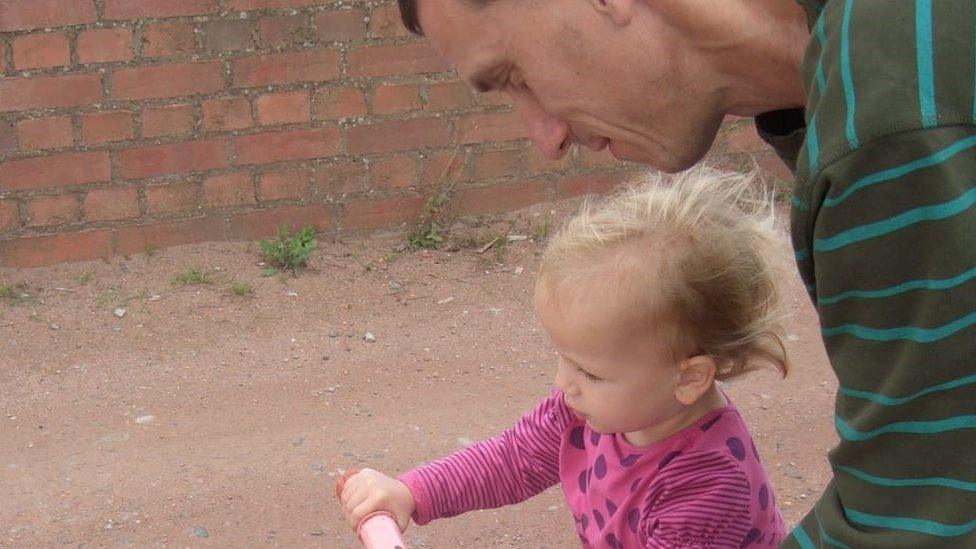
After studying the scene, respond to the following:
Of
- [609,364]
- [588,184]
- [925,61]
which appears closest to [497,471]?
[609,364]

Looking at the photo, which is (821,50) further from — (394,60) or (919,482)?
(394,60)

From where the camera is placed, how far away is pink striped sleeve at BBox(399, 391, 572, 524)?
2281 millimetres

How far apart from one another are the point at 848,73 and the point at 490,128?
12.5 ft

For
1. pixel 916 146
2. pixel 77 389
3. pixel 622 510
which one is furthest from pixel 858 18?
pixel 77 389

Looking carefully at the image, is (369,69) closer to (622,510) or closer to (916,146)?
(622,510)

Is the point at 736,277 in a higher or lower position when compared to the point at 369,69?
higher

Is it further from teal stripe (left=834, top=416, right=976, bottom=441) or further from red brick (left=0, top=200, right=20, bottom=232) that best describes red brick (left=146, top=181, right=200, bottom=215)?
teal stripe (left=834, top=416, right=976, bottom=441)

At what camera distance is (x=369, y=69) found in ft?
16.0

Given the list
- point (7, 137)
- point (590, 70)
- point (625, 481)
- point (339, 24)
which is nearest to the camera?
point (590, 70)

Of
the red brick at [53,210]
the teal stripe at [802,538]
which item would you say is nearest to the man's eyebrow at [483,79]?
the teal stripe at [802,538]

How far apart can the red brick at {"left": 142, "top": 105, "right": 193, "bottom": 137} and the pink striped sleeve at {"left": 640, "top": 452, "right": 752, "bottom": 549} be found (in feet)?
10.2

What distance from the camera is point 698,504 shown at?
2004 millimetres

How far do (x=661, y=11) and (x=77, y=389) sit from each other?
10.3 ft

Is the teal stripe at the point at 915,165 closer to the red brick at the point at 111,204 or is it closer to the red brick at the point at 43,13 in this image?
the red brick at the point at 43,13
